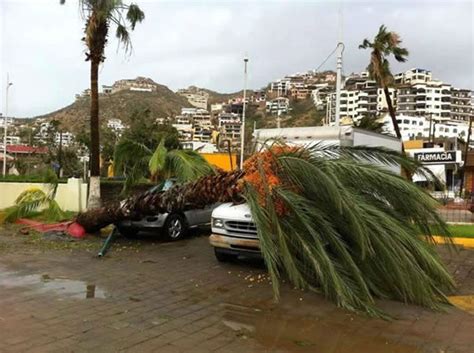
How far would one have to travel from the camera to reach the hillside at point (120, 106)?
277 feet

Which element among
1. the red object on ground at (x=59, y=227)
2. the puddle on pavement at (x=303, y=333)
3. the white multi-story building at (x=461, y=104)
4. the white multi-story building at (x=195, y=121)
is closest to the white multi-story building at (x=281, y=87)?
the white multi-story building at (x=195, y=121)

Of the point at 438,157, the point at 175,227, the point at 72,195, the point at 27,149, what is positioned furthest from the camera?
the point at 27,149

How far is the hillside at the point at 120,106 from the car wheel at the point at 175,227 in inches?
2690

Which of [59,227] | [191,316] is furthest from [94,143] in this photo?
[191,316]

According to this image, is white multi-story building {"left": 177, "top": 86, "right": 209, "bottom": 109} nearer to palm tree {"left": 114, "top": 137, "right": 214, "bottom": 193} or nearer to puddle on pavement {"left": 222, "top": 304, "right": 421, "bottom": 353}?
palm tree {"left": 114, "top": 137, "right": 214, "bottom": 193}

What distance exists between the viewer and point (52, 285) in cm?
773

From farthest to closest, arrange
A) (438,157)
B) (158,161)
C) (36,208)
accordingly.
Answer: (438,157), (36,208), (158,161)

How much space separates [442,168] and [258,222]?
2714cm

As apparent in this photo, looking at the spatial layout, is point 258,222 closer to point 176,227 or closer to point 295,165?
point 295,165

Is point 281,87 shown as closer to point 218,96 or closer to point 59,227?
point 218,96

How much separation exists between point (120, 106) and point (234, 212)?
85257mm

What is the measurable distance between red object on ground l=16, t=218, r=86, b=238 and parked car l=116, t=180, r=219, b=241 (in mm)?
1052

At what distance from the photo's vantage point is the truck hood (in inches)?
344

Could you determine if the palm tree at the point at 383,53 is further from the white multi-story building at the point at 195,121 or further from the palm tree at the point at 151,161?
the white multi-story building at the point at 195,121
